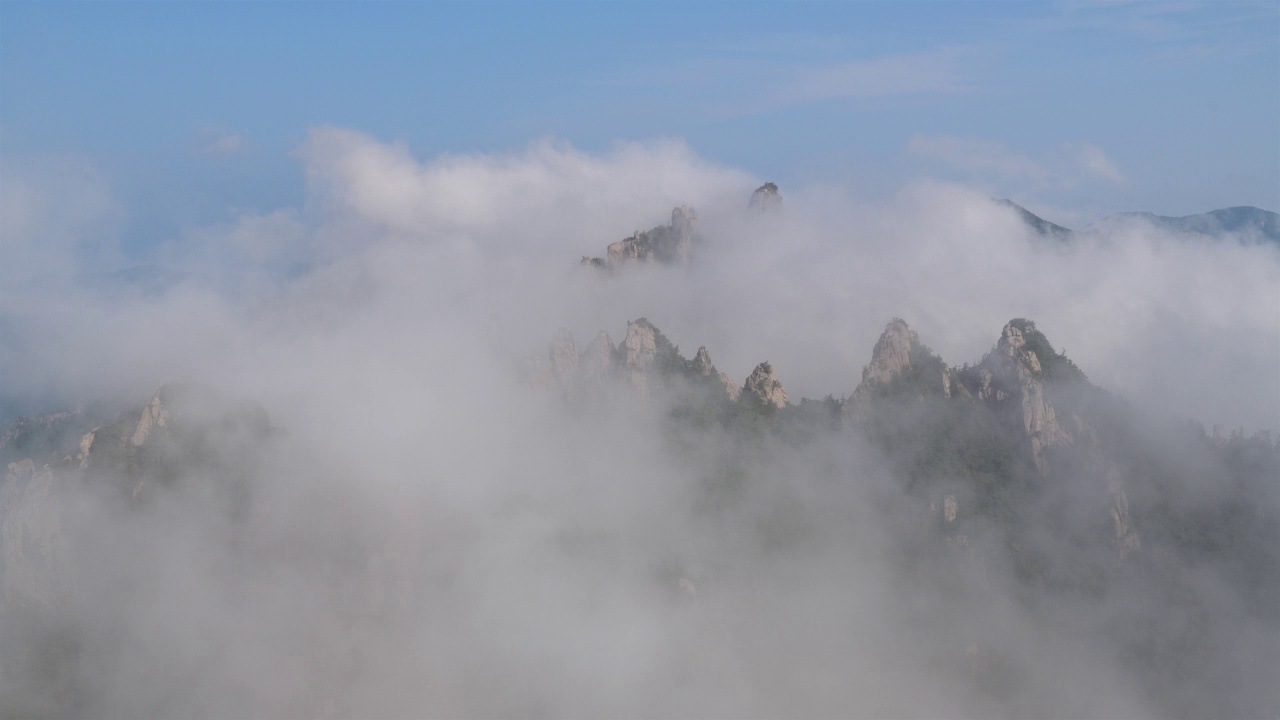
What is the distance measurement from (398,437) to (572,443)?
590 inches

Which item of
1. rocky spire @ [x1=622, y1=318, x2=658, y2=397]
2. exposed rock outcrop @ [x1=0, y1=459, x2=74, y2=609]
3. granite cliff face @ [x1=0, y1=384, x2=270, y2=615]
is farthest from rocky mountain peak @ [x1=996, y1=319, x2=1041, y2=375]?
exposed rock outcrop @ [x1=0, y1=459, x2=74, y2=609]

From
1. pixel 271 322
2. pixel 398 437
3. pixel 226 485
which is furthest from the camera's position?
pixel 271 322

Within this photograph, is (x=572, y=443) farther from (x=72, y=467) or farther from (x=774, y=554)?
(x=72, y=467)

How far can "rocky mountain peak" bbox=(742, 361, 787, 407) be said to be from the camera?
92000 millimetres

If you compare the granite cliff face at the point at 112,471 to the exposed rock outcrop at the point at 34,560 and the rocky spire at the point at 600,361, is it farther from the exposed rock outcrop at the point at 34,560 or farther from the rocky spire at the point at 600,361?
the rocky spire at the point at 600,361

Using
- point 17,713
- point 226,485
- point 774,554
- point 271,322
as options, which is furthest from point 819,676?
point 271,322

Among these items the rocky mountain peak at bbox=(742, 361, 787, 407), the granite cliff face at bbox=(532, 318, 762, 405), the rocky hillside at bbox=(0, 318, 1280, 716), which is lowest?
the rocky hillside at bbox=(0, 318, 1280, 716)

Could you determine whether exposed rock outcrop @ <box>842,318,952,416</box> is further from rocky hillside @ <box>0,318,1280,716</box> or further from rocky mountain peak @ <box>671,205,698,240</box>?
rocky mountain peak @ <box>671,205,698,240</box>

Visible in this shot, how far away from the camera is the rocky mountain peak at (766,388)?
92000mm

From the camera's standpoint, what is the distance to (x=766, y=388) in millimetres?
92000

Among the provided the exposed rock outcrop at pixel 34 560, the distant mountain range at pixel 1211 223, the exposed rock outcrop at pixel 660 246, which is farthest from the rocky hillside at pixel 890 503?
the distant mountain range at pixel 1211 223

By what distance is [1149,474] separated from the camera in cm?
8244

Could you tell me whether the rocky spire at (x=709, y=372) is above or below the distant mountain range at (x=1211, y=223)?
below

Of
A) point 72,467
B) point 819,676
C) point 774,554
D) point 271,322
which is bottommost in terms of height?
point 819,676
